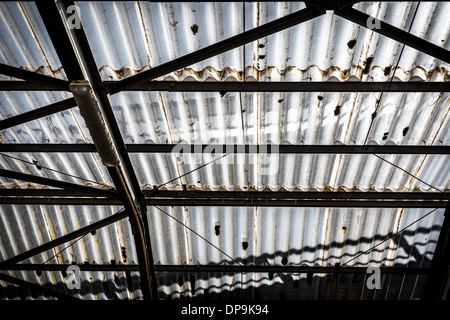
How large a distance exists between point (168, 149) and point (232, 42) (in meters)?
2.36

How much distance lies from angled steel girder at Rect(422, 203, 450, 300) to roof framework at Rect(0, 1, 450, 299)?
0.6 inches

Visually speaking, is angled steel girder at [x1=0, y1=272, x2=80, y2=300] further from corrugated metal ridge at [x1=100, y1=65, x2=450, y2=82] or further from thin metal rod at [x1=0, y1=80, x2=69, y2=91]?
corrugated metal ridge at [x1=100, y1=65, x2=450, y2=82]

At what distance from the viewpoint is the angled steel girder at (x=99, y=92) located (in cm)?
351

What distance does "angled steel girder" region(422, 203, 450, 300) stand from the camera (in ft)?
20.1

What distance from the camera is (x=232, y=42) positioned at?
3.88m

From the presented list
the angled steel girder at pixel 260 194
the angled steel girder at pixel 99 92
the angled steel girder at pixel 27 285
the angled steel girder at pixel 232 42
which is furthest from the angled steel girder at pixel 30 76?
the angled steel girder at pixel 27 285

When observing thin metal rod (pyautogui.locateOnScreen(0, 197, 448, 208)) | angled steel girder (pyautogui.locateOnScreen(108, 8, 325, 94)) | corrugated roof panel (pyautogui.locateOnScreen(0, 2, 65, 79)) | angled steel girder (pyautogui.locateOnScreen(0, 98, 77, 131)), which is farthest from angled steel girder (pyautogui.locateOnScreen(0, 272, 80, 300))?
angled steel girder (pyautogui.locateOnScreen(108, 8, 325, 94))

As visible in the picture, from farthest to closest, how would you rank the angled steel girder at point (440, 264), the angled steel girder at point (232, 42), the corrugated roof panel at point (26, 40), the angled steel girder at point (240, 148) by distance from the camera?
the angled steel girder at point (440, 264) → the angled steel girder at point (240, 148) → the corrugated roof panel at point (26, 40) → the angled steel girder at point (232, 42)

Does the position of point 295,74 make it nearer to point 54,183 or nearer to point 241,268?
point 54,183

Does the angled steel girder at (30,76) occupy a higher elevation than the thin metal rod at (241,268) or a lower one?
higher

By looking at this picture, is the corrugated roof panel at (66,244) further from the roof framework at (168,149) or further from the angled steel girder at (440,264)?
the angled steel girder at (440,264)

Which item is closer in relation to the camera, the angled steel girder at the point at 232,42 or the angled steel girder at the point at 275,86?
the angled steel girder at the point at 232,42
